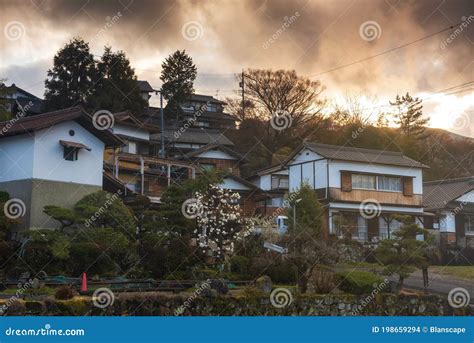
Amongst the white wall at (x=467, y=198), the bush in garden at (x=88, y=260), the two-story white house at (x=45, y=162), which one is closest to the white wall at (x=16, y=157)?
the two-story white house at (x=45, y=162)

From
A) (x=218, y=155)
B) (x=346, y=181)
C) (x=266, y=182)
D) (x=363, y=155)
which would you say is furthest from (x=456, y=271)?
(x=218, y=155)

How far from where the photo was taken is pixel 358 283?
9.83 meters

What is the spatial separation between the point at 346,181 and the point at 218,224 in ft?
13.2

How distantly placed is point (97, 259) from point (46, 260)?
888 millimetres

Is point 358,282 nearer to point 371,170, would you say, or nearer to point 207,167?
point 371,170

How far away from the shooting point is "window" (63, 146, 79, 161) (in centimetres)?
1122

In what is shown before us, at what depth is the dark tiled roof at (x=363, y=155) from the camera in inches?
578

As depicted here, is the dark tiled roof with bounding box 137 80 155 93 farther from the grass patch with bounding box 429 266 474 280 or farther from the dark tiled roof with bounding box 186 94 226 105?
the grass patch with bounding box 429 266 474 280

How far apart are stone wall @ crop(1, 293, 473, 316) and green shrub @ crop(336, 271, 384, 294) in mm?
328

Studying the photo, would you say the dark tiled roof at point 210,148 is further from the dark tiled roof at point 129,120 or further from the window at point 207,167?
the dark tiled roof at point 129,120
